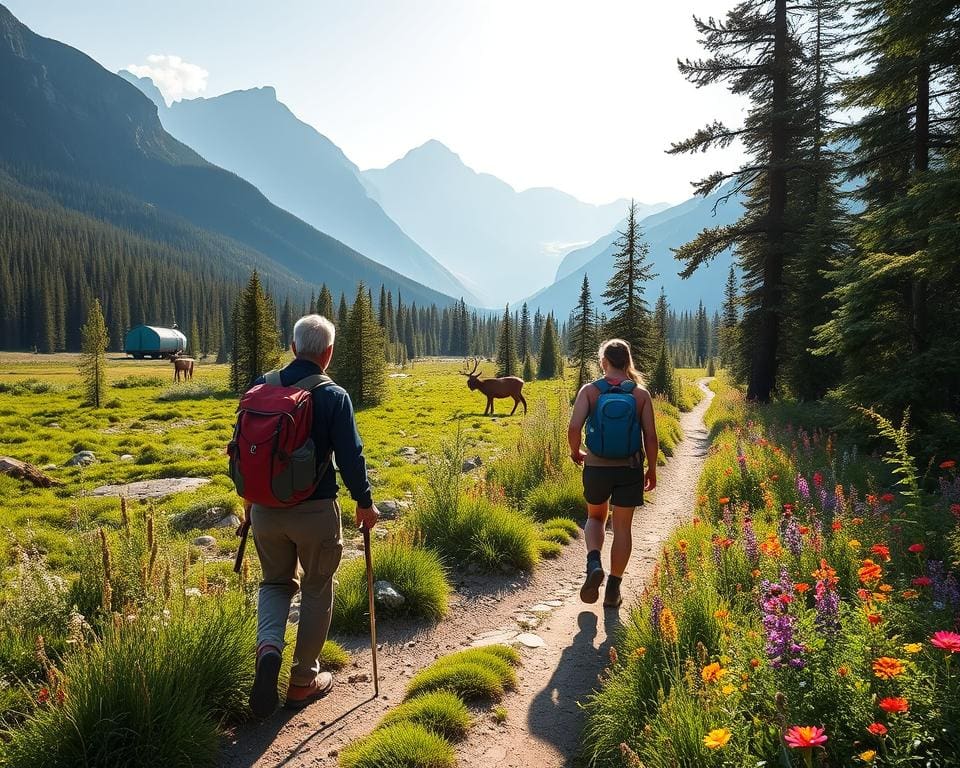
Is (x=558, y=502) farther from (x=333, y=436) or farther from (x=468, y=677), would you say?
(x=333, y=436)

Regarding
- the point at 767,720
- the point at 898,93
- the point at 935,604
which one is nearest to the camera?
the point at 767,720

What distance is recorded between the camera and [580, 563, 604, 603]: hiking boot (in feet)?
16.5

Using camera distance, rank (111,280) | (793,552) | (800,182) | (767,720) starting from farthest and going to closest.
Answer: (111,280), (800,182), (793,552), (767,720)

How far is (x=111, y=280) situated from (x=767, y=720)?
157672 millimetres

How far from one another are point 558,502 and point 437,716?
5481 mm

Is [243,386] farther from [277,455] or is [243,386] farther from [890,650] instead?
[890,650]

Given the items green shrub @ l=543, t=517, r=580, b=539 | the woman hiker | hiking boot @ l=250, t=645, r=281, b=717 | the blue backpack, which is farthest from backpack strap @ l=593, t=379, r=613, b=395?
hiking boot @ l=250, t=645, r=281, b=717

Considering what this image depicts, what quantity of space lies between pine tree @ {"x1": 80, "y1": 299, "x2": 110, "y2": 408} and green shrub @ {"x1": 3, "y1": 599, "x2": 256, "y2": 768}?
27.8 meters

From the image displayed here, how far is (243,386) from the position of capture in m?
33.2

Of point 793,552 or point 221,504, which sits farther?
point 221,504

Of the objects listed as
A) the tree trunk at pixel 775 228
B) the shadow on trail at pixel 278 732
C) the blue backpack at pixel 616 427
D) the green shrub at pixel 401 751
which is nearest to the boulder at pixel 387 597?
the shadow on trail at pixel 278 732

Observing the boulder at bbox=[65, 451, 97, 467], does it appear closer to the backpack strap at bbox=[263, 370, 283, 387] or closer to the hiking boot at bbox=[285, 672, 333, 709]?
the hiking boot at bbox=[285, 672, 333, 709]

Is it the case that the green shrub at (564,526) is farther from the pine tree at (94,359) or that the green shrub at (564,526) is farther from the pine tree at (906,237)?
the pine tree at (94,359)

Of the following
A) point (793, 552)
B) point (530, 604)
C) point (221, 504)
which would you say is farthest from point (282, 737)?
point (221, 504)
